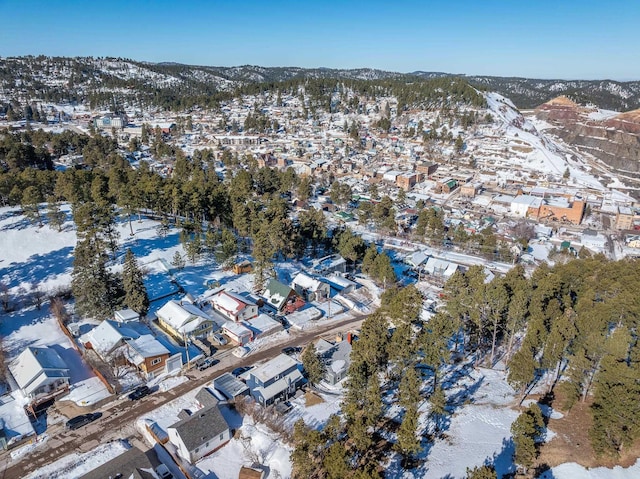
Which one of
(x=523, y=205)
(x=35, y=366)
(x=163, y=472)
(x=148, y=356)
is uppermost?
(x=523, y=205)

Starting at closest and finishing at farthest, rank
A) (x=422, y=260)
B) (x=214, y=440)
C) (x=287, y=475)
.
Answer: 1. (x=287, y=475)
2. (x=214, y=440)
3. (x=422, y=260)

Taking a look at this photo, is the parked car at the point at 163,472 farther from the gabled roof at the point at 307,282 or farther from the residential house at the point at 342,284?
the residential house at the point at 342,284

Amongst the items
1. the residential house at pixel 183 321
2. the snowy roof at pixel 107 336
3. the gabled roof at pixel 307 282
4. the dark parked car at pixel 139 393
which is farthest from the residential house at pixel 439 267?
the dark parked car at pixel 139 393

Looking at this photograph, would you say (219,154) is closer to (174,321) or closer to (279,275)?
(279,275)

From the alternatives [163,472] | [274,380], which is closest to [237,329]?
[274,380]

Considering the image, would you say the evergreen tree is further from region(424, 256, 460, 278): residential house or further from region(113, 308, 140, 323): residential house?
region(424, 256, 460, 278): residential house

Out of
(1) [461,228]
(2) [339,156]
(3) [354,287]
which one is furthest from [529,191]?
(3) [354,287]

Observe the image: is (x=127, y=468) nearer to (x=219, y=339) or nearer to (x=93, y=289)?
(x=219, y=339)
